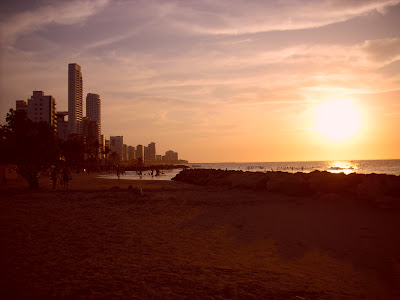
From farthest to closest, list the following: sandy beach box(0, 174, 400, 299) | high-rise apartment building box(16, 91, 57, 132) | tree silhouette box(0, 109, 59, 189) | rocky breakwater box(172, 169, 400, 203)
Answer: high-rise apartment building box(16, 91, 57, 132) → tree silhouette box(0, 109, 59, 189) → rocky breakwater box(172, 169, 400, 203) → sandy beach box(0, 174, 400, 299)

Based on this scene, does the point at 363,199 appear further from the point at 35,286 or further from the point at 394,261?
the point at 35,286

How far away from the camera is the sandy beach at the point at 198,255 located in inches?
191

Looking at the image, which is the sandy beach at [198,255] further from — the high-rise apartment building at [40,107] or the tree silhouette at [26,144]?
the high-rise apartment building at [40,107]

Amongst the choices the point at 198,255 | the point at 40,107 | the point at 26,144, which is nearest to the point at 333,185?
the point at 198,255

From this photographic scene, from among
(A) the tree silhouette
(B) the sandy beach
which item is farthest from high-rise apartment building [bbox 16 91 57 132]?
(B) the sandy beach

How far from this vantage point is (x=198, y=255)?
22.0 ft

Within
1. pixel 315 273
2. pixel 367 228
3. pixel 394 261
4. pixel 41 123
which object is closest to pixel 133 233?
pixel 315 273

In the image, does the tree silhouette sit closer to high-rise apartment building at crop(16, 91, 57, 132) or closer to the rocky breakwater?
the rocky breakwater

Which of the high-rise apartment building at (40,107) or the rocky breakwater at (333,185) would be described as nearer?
the rocky breakwater at (333,185)

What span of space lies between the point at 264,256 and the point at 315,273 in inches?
49.0

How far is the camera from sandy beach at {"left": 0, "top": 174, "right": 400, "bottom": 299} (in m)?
4.85

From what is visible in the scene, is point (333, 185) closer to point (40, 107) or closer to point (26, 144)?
point (26, 144)

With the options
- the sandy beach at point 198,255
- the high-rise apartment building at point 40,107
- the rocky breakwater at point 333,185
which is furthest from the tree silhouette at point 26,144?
the high-rise apartment building at point 40,107

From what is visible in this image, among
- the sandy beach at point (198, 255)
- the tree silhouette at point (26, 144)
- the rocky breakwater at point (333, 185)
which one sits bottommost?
Result: the sandy beach at point (198, 255)
